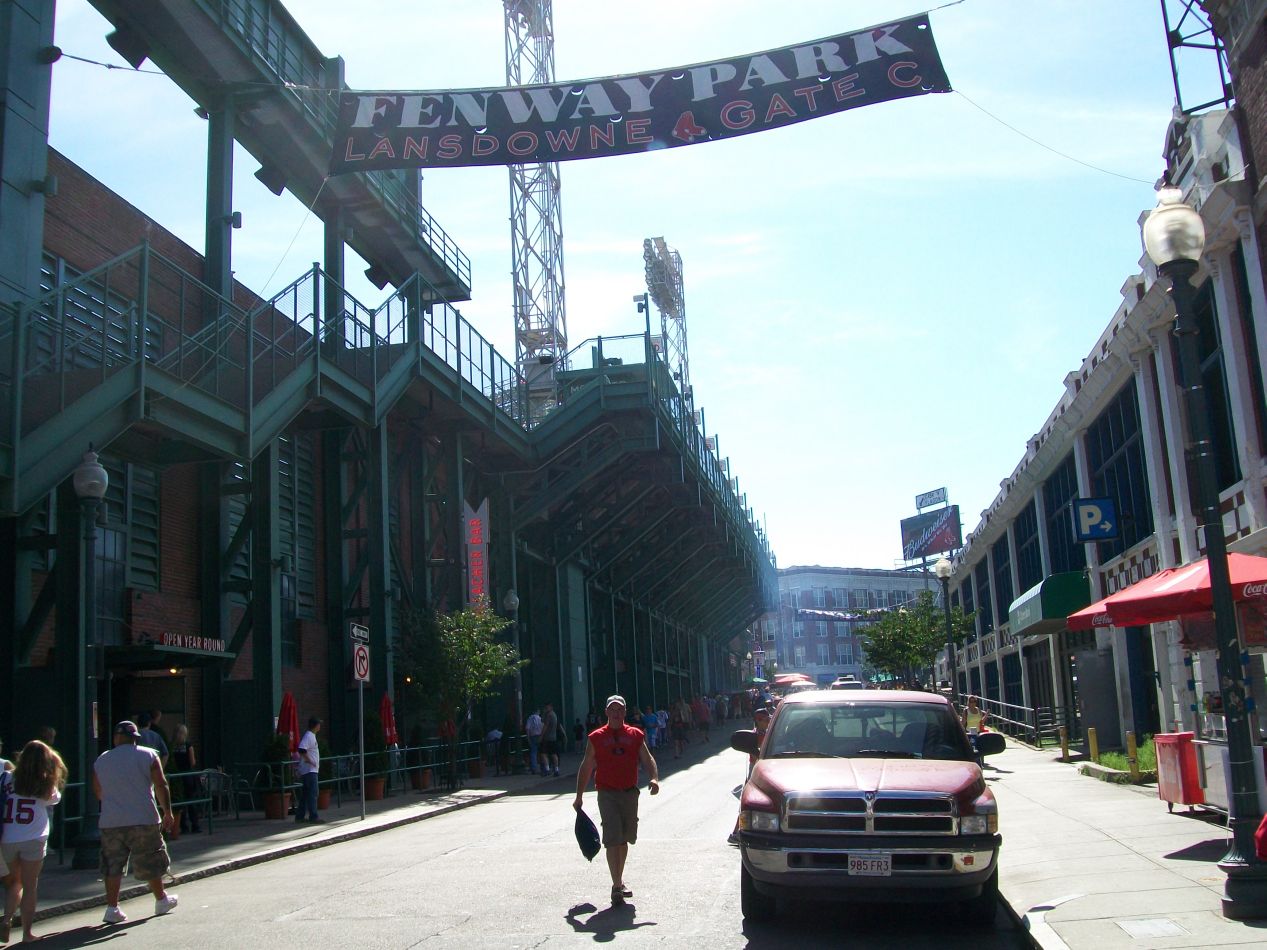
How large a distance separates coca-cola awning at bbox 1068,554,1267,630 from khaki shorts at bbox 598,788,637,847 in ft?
17.8

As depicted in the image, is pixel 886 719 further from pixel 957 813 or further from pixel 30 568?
pixel 30 568

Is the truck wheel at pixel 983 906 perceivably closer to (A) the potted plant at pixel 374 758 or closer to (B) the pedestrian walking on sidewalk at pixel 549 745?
(A) the potted plant at pixel 374 758

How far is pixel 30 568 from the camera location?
1780 cm

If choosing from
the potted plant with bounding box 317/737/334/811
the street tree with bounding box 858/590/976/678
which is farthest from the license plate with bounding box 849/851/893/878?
the street tree with bounding box 858/590/976/678

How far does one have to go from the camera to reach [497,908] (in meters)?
9.87

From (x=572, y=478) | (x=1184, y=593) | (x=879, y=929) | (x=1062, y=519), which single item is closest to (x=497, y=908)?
(x=879, y=929)

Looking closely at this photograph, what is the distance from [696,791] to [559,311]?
44.1 meters

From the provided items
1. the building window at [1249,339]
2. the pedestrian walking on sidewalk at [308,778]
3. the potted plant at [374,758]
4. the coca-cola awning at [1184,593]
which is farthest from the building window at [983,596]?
the coca-cola awning at [1184,593]

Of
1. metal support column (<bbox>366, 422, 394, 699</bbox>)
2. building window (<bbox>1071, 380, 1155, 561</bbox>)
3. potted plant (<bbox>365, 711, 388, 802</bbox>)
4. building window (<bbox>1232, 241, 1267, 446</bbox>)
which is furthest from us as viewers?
metal support column (<bbox>366, 422, 394, 699</bbox>)

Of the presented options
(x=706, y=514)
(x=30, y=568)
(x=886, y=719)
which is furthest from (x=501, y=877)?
(x=706, y=514)

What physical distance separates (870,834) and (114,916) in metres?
6.32

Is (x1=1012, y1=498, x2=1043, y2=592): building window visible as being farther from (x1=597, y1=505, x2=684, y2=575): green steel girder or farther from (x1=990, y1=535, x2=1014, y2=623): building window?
(x1=597, y1=505, x2=684, y2=575): green steel girder

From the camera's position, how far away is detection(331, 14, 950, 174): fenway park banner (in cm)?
1545

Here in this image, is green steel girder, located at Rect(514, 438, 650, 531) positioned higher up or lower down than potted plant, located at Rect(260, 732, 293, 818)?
A: higher up
